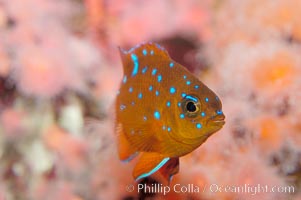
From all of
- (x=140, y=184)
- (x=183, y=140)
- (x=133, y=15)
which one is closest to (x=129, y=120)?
(x=183, y=140)

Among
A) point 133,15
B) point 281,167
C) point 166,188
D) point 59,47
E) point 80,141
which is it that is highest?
point 133,15

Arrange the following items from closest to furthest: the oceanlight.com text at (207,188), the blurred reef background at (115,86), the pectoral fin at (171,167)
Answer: the pectoral fin at (171,167) → the oceanlight.com text at (207,188) → the blurred reef background at (115,86)

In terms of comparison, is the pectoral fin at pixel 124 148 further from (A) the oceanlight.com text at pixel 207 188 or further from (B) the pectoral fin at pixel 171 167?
(A) the oceanlight.com text at pixel 207 188

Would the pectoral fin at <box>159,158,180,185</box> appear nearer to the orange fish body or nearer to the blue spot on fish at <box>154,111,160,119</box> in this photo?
the orange fish body

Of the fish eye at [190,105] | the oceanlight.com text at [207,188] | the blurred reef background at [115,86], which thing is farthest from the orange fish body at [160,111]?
the oceanlight.com text at [207,188]

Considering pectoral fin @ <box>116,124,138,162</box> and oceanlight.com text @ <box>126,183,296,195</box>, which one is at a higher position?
pectoral fin @ <box>116,124,138,162</box>

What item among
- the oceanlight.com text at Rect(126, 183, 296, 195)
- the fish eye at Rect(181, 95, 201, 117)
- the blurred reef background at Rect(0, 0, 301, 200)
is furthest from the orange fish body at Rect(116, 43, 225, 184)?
the oceanlight.com text at Rect(126, 183, 296, 195)

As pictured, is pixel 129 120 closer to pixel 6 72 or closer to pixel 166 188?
pixel 166 188
